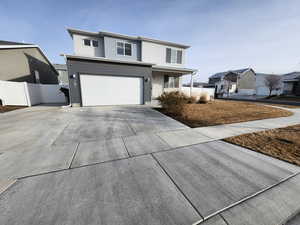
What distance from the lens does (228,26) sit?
8.34m

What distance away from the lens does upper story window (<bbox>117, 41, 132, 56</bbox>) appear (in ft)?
38.6

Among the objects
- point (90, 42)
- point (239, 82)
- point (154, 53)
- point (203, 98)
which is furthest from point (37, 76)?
point (239, 82)

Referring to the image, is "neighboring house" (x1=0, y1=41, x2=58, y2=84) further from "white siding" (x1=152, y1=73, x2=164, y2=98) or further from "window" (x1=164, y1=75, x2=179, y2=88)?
"window" (x1=164, y1=75, x2=179, y2=88)

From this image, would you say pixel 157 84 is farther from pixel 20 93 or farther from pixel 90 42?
pixel 20 93

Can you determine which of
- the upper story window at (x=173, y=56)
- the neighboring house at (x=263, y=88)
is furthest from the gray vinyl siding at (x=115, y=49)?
the neighboring house at (x=263, y=88)

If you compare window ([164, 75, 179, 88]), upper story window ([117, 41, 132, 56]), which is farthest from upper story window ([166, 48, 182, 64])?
upper story window ([117, 41, 132, 56])

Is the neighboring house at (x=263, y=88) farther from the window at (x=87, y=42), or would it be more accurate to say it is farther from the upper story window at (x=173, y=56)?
the window at (x=87, y=42)

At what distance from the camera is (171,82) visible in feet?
47.2

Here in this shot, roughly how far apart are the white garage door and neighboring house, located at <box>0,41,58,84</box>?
808cm

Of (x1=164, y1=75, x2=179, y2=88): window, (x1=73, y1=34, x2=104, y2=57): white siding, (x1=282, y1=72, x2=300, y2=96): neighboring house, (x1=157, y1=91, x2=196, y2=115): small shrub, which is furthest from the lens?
(x1=282, y1=72, x2=300, y2=96): neighboring house

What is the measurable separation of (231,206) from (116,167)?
1911 millimetres

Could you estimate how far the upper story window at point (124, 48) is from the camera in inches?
464

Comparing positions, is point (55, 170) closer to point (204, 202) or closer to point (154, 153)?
point (154, 153)

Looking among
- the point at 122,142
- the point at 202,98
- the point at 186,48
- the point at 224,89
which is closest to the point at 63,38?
the point at 186,48
